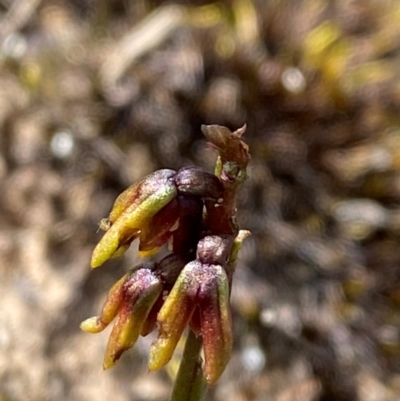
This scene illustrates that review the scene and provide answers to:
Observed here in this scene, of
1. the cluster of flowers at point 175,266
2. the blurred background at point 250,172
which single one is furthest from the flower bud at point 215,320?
the blurred background at point 250,172

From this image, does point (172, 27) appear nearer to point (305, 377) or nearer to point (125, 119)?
point (125, 119)

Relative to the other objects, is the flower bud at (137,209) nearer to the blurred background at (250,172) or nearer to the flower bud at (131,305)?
the flower bud at (131,305)

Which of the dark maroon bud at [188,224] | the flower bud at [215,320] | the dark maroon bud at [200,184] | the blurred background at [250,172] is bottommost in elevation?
the blurred background at [250,172]

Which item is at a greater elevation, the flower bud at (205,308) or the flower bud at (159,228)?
the flower bud at (159,228)

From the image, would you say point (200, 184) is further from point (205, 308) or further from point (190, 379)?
point (190, 379)

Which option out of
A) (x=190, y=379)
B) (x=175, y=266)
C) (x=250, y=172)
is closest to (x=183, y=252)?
(x=175, y=266)

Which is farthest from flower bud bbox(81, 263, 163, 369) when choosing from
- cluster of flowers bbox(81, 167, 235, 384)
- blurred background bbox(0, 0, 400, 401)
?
blurred background bbox(0, 0, 400, 401)
